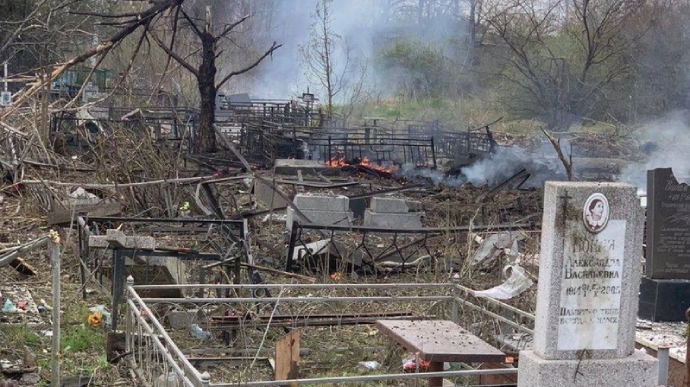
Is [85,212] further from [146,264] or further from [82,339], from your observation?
[82,339]

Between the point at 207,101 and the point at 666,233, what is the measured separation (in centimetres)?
1584

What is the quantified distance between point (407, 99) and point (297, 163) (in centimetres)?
2051

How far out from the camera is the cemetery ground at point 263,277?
8461 mm

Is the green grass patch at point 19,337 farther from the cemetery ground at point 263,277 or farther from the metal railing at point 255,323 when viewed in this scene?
the metal railing at point 255,323

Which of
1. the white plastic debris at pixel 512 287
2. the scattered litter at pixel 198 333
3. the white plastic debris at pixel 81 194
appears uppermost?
the white plastic debris at pixel 81 194

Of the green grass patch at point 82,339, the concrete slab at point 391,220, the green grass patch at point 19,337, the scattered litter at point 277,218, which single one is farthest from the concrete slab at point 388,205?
the green grass patch at point 19,337

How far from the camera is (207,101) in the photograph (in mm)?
23953

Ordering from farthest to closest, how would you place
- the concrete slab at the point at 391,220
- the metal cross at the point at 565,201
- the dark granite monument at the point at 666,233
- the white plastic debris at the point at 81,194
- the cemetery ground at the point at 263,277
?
the concrete slab at the point at 391,220, the white plastic debris at the point at 81,194, the dark granite monument at the point at 666,233, the cemetery ground at the point at 263,277, the metal cross at the point at 565,201

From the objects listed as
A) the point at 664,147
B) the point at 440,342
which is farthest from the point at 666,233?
the point at 664,147

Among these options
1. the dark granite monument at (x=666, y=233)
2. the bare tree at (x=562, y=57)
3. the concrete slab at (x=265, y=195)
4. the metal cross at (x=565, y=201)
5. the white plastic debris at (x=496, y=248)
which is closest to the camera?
the metal cross at (x=565, y=201)

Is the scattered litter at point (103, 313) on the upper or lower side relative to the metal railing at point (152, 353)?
lower

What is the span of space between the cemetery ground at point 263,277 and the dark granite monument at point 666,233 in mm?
1294

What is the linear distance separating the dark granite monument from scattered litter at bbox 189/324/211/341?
453cm

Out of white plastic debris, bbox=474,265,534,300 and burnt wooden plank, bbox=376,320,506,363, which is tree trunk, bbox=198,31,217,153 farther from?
burnt wooden plank, bbox=376,320,506,363
